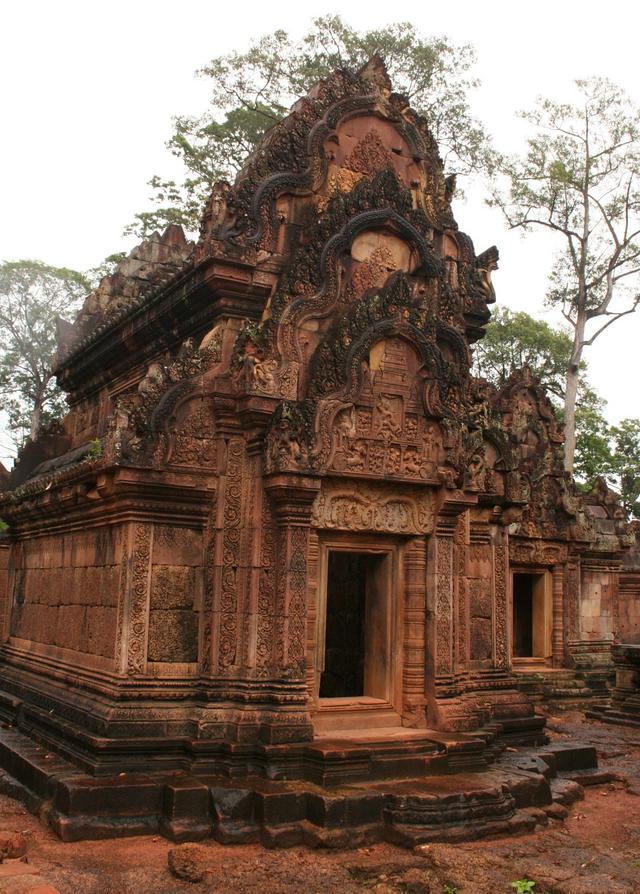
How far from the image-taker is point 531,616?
17656 millimetres

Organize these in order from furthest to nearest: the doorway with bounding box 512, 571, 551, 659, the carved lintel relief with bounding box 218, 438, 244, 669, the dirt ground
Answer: the doorway with bounding box 512, 571, 551, 659, the carved lintel relief with bounding box 218, 438, 244, 669, the dirt ground

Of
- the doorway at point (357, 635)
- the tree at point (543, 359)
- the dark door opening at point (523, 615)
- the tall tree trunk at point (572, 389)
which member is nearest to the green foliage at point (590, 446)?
the tree at point (543, 359)

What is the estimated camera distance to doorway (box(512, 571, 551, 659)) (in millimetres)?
17312

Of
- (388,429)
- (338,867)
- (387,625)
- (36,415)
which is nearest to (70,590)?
(387,625)

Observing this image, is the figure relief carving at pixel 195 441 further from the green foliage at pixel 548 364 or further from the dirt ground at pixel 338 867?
the green foliage at pixel 548 364

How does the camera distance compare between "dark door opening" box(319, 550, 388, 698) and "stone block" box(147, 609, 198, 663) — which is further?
"dark door opening" box(319, 550, 388, 698)

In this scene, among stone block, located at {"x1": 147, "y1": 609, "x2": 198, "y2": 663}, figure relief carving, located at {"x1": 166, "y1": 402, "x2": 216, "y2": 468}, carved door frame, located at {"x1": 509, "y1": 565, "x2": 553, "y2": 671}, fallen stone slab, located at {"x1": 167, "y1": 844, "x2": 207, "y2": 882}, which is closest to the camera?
fallen stone slab, located at {"x1": 167, "y1": 844, "x2": 207, "y2": 882}

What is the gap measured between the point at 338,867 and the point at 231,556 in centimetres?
294

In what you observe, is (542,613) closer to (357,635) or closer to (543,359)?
(357,635)

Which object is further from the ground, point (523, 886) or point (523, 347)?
point (523, 347)

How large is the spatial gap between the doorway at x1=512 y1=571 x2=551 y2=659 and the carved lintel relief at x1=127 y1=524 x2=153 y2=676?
10424mm

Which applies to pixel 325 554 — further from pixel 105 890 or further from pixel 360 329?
pixel 105 890

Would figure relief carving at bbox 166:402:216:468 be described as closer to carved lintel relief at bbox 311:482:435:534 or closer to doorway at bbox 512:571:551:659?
carved lintel relief at bbox 311:482:435:534

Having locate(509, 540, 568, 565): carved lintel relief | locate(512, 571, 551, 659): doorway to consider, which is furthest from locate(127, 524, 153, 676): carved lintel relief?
locate(512, 571, 551, 659): doorway
